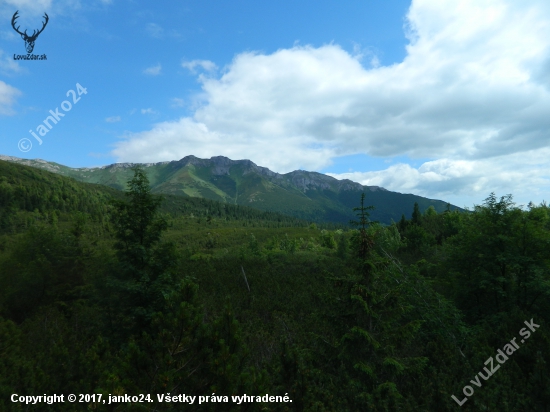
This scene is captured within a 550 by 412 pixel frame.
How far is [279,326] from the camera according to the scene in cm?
1344

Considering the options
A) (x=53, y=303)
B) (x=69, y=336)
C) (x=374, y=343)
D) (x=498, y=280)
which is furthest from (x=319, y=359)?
(x=53, y=303)

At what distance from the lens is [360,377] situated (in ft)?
24.7

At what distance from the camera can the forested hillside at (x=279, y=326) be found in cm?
507

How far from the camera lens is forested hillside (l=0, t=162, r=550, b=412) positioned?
5.07 meters

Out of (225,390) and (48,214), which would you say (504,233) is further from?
(48,214)

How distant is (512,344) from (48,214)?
435 ft
